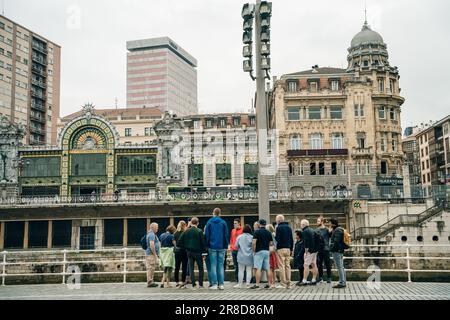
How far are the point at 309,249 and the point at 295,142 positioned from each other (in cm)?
4287

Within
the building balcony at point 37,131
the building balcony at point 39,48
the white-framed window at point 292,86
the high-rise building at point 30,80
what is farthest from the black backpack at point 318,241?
the building balcony at point 39,48

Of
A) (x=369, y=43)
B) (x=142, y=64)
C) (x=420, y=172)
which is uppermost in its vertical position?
(x=142, y=64)

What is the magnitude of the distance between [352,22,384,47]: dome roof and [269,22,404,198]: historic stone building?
3.98 meters

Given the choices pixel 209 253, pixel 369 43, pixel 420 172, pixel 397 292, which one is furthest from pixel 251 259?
pixel 420 172

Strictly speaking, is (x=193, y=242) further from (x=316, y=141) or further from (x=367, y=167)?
(x=367, y=167)

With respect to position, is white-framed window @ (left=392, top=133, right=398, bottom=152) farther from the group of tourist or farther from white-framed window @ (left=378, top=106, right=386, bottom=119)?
the group of tourist

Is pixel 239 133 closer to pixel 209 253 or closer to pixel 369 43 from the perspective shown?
pixel 369 43

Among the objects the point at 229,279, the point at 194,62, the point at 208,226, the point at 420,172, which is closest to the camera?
the point at 208,226

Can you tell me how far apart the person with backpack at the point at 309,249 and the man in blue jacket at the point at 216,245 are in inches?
85.5

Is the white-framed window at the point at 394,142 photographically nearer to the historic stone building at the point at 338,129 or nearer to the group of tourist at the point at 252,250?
the historic stone building at the point at 338,129

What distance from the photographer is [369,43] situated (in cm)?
5978

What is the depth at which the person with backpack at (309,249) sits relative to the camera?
13.4 m

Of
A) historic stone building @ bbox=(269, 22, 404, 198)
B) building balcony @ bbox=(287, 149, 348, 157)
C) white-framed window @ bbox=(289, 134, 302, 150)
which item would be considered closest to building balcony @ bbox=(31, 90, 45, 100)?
historic stone building @ bbox=(269, 22, 404, 198)
